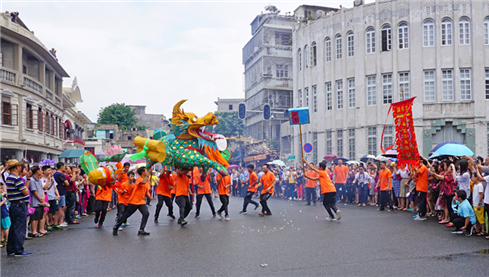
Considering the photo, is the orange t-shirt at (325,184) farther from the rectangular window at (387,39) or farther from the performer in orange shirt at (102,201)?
the rectangular window at (387,39)

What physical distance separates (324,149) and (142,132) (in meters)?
36.9

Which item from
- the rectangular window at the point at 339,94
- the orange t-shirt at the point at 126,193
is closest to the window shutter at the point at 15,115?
the orange t-shirt at the point at 126,193

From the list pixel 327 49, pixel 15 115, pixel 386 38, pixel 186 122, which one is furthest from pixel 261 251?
pixel 327 49

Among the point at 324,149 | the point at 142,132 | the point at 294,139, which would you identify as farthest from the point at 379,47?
the point at 142,132

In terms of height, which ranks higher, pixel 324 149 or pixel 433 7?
pixel 433 7

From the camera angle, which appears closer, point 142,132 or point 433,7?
point 433,7

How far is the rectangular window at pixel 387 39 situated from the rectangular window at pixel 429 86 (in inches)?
117

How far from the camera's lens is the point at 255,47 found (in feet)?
164

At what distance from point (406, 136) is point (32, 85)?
22984 mm

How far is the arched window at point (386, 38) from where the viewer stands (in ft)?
99.4

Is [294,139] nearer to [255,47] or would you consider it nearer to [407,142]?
[255,47]

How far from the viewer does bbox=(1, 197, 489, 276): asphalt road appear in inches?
289

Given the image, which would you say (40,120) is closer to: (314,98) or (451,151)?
(314,98)

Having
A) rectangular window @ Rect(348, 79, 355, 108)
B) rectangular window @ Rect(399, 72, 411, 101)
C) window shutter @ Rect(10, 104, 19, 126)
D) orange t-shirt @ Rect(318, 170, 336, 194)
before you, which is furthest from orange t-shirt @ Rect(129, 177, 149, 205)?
rectangular window @ Rect(348, 79, 355, 108)
